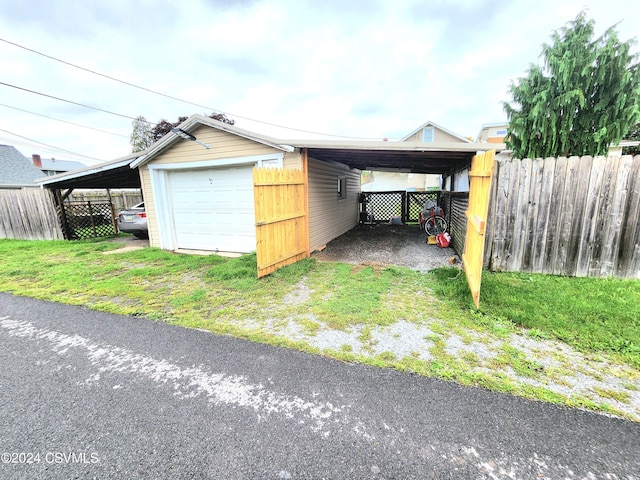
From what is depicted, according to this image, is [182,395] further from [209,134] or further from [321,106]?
[321,106]

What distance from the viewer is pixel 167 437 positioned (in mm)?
1683

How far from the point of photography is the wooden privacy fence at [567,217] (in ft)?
13.1

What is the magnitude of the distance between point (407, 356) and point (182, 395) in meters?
1.93

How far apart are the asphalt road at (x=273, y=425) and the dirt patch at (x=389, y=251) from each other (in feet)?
11.5

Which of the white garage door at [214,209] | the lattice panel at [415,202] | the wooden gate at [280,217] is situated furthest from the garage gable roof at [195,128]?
the lattice panel at [415,202]

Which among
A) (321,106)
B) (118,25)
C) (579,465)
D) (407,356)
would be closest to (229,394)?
(407,356)

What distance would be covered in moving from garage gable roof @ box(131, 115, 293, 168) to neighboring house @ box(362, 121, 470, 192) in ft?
30.2

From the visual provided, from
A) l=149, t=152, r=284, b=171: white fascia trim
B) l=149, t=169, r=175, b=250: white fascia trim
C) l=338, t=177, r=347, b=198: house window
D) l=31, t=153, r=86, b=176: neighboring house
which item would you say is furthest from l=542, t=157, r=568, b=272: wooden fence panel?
l=31, t=153, r=86, b=176: neighboring house

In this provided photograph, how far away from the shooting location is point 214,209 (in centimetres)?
696

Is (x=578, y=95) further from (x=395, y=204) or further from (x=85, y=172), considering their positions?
(x=85, y=172)

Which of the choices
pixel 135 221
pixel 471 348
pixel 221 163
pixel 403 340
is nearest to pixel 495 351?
pixel 471 348

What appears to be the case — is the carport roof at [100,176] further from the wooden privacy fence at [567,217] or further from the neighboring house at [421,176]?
the neighboring house at [421,176]

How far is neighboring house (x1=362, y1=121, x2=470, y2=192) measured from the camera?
19.9 meters

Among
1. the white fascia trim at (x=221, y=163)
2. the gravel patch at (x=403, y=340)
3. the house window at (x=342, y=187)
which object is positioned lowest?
the gravel patch at (x=403, y=340)
